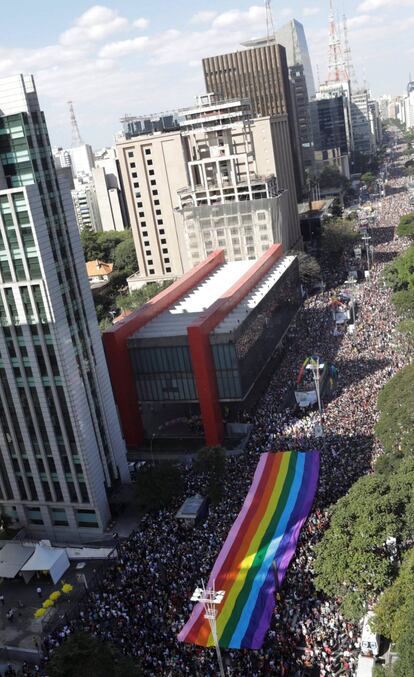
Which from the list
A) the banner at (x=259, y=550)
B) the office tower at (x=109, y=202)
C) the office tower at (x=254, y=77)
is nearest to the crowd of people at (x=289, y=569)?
the banner at (x=259, y=550)

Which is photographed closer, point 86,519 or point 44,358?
point 44,358

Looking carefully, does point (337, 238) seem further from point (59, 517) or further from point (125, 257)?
point (59, 517)

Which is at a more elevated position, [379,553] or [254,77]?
[254,77]

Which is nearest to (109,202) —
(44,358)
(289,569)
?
(44,358)

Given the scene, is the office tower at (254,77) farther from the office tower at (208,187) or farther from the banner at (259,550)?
the banner at (259,550)

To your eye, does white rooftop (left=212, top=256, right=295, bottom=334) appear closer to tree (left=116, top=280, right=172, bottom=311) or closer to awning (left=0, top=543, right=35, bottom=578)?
awning (left=0, top=543, right=35, bottom=578)

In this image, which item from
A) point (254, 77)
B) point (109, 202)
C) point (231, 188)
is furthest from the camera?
point (109, 202)

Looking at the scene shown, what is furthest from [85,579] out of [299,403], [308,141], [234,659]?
[308,141]
